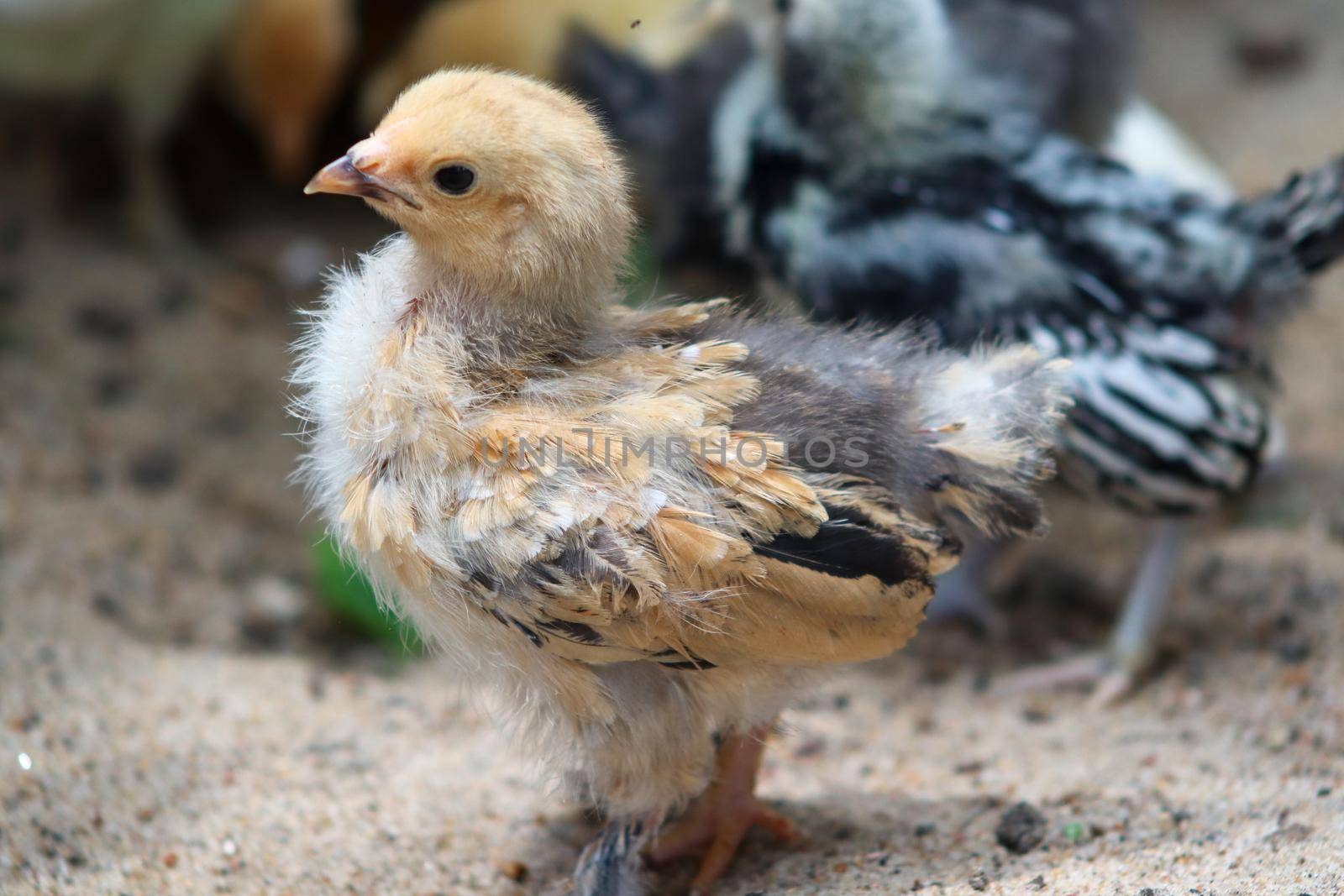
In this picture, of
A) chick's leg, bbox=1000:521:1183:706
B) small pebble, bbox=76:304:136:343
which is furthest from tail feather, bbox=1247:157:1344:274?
small pebble, bbox=76:304:136:343

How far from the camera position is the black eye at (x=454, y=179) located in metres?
1.61

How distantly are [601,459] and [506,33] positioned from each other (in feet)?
10.3

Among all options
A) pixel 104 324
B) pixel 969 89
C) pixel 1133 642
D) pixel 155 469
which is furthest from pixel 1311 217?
pixel 104 324

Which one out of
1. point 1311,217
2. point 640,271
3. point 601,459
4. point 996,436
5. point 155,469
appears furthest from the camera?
point 155,469

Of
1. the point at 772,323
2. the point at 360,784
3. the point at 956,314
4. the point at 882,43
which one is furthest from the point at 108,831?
the point at 882,43

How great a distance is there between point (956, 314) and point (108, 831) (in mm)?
1979

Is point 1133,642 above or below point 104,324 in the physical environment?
below

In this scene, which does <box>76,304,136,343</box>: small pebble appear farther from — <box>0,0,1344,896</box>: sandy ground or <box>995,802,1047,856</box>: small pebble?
<box>995,802,1047,856</box>: small pebble

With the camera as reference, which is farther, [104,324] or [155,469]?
[104,324]

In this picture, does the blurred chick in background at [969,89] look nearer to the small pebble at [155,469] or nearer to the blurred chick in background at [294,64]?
the blurred chick in background at [294,64]

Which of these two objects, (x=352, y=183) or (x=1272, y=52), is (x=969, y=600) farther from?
(x=1272, y=52)

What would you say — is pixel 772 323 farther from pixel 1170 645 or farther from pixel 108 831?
pixel 1170 645

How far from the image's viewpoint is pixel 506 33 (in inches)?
169

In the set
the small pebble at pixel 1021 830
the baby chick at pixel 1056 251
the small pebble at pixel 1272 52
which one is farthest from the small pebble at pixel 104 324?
the small pebble at pixel 1272 52
